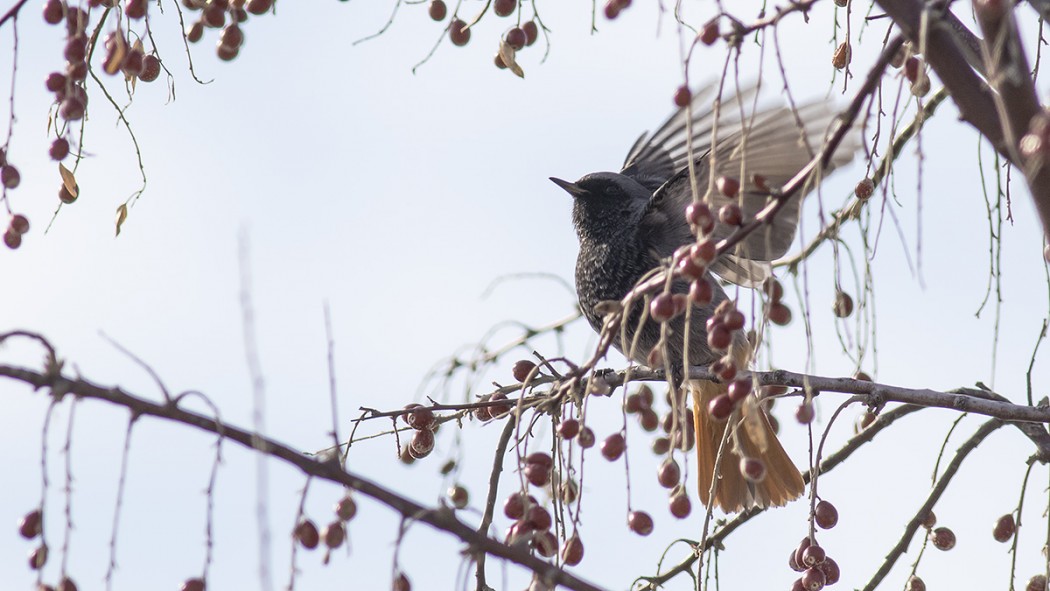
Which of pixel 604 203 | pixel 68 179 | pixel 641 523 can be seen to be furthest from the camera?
pixel 604 203

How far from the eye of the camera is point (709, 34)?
2.19 metres

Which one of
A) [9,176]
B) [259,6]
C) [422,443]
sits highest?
[259,6]

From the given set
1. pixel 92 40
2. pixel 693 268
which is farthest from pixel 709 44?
pixel 92 40

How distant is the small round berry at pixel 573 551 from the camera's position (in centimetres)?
246

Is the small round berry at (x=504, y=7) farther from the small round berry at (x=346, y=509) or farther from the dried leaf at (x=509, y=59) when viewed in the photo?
the small round berry at (x=346, y=509)

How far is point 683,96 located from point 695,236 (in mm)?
1516

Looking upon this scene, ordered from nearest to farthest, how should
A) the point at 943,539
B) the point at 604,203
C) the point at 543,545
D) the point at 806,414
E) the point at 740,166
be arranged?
the point at 543,545, the point at 806,414, the point at 740,166, the point at 943,539, the point at 604,203

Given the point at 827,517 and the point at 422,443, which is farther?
the point at 422,443

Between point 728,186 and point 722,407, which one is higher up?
point 728,186

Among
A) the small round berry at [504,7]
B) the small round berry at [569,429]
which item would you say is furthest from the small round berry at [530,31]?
the small round berry at [569,429]

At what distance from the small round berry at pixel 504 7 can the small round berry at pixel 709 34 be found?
144 centimetres

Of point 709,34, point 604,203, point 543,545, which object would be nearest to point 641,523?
point 543,545

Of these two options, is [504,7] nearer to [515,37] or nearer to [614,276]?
[515,37]

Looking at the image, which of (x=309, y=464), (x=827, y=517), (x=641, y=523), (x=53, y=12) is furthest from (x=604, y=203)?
(x=309, y=464)
